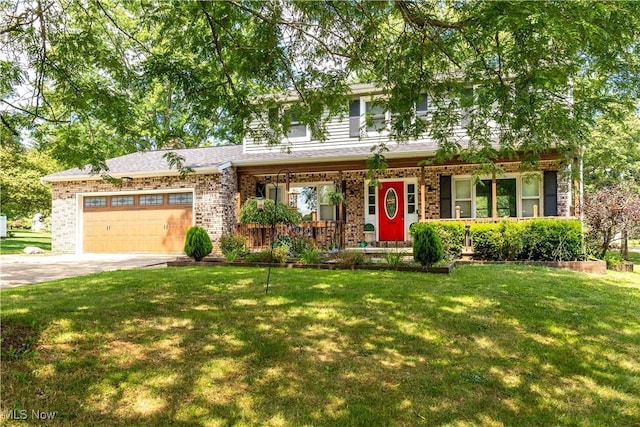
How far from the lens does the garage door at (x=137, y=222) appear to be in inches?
551

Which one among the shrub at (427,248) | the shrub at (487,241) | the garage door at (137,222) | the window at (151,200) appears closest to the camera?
the shrub at (427,248)

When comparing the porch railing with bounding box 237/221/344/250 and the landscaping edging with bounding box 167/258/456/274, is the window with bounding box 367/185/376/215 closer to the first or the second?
the porch railing with bounding box 237/221/344/250

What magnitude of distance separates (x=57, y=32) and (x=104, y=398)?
475 cm

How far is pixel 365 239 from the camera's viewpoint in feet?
46.0

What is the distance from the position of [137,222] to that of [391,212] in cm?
888

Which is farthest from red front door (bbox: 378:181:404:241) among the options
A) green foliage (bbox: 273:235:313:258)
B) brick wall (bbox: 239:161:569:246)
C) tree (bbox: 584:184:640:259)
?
tree (bbox: 584:184:640:259)

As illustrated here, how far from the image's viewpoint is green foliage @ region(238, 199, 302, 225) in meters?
12.0

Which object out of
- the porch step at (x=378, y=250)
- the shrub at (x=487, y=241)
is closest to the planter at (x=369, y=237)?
the porch step at (x=378, y=250)

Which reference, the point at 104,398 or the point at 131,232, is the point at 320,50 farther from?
the point at 131,232

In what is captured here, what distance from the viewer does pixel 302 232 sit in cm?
1365

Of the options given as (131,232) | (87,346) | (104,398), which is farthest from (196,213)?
(104,398)

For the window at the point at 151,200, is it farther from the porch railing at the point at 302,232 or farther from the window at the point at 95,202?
the porch railing at the point at 302,232

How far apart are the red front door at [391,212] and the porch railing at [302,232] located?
4.94ft

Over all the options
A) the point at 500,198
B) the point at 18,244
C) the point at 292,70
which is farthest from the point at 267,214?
the point at 18,244
